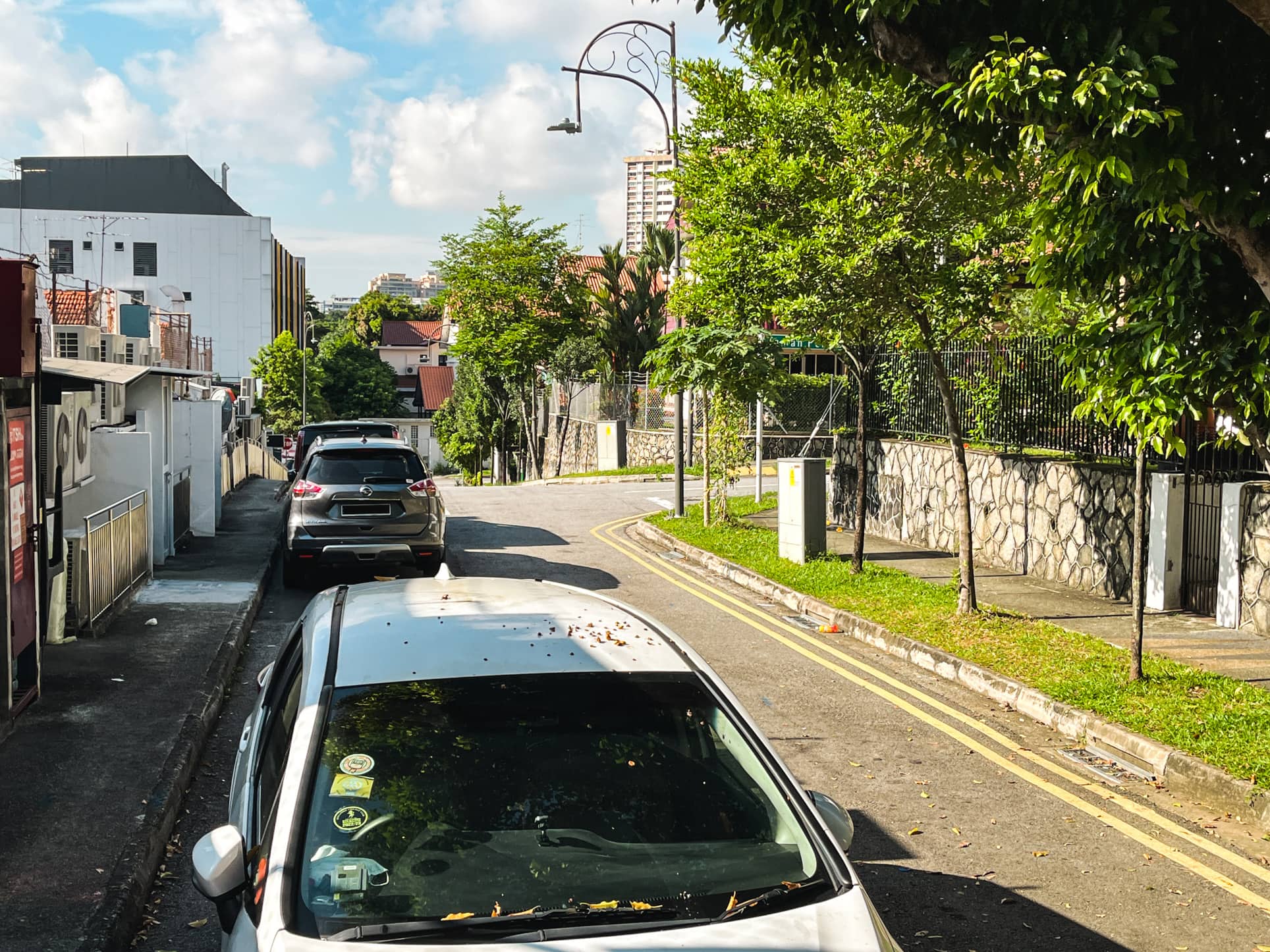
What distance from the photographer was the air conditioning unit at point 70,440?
10.9 m

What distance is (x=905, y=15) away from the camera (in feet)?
20.2

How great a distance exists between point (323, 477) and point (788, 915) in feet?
38.9

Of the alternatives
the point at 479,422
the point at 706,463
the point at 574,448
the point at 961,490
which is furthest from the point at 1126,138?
the point at 479,422

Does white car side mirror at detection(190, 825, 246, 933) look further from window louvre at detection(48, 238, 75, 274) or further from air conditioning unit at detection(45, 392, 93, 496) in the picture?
window louvre at detection(48, 238, 75, 274)

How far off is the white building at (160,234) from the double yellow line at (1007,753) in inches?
2650

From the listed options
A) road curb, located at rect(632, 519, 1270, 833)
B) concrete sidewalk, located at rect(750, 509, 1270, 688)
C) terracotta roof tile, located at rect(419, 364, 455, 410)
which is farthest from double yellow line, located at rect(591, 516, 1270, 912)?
terracotta roof tile, located at rect(419, 364, 455, 410)

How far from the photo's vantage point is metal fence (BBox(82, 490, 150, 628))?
34.6 feet

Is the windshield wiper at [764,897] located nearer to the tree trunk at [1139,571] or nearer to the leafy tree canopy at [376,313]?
the tree trunk at [1139,571]

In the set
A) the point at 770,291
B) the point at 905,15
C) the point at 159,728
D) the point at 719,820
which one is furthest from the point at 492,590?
the point at 770,291

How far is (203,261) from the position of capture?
7525 cm

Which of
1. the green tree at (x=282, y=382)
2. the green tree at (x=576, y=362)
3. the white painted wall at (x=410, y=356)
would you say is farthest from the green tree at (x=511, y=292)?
the white painted wall at (x=410, y=356)

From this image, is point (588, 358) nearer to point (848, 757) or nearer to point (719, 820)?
point (848, 757)

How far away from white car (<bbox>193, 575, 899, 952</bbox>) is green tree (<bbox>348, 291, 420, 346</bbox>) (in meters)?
120

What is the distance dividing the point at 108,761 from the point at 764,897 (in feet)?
17.3
